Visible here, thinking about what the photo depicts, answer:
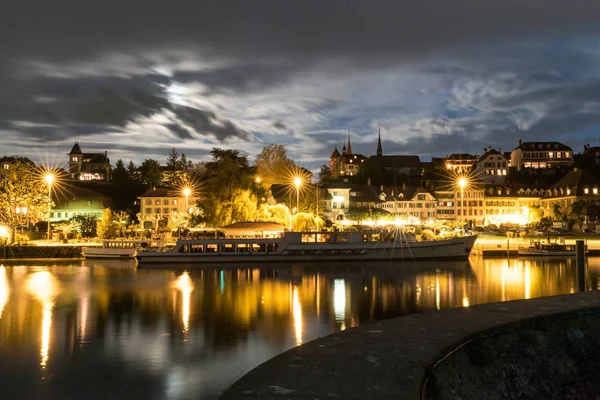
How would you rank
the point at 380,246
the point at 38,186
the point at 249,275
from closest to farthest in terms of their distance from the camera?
the point at 249,275, the point at 380,246, the point at 38,186

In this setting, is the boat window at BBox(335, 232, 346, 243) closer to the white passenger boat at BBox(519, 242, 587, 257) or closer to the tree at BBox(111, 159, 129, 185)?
the white passenger boat at BBox(519, 242, 587, 257)

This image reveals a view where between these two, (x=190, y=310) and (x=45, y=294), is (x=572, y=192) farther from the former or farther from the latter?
(x=45, y=294)

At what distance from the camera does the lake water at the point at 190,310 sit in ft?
53.4

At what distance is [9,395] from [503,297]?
84.1 feet

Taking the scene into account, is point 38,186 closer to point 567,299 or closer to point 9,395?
point 9,395

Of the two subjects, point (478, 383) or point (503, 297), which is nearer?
point (478, 383)

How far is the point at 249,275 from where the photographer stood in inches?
1750

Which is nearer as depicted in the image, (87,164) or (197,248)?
(197,248)

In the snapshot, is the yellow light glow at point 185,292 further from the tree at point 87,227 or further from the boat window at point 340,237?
the tree at point 87,227

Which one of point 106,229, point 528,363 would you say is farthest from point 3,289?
point 106,229

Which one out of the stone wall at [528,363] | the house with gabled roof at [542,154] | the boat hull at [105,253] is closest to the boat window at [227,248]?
the boat hull at [105,253]

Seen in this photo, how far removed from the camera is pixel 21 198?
210 feet

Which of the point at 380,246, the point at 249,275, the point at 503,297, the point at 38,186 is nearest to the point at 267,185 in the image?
the point at 38,186

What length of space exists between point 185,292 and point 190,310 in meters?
6.98
